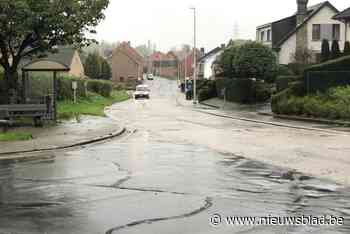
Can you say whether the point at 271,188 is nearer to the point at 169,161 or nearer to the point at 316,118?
the point at 169,161

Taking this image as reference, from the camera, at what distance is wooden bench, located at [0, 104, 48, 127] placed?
23.5m

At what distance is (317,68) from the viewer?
3603cm

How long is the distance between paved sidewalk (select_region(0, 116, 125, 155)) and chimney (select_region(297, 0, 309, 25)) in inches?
1792

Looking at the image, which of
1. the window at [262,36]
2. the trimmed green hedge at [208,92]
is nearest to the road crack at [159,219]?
the trimmed green hedge at [208,92]

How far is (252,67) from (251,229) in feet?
151

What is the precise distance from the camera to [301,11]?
68.5m

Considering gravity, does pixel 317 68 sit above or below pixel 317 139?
above

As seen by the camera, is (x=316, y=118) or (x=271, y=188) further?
(x=316, y=118)

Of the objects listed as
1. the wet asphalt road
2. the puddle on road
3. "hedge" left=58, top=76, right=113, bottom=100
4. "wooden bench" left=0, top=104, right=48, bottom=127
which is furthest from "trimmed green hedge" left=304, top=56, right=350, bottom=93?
"hedge" left=58, top=76, right=113, bottom=100

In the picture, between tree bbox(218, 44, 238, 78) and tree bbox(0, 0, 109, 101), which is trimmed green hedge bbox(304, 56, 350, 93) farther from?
tree bbox(218, 44, 238, 78)

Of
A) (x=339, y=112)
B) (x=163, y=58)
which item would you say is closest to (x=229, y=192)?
(x=339, y=112)

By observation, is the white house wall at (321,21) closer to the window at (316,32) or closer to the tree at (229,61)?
the window at (316,32)

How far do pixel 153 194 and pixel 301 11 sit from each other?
202 ft

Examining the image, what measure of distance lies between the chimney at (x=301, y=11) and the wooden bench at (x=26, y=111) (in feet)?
157
